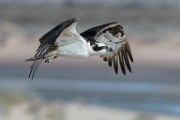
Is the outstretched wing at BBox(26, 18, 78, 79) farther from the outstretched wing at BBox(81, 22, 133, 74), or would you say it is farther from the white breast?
the outstretched wing at BBox(81, 22, 133, 74)

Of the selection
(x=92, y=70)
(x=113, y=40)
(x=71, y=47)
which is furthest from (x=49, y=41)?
(x=92, y=70)

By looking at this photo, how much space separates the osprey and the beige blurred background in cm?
613

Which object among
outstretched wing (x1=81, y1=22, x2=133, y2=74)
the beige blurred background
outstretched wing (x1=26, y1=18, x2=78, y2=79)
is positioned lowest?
outstretched wing (x1=26, y1=18, x2=78, y2=79)

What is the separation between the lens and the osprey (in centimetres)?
1327

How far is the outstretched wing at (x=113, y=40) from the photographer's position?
14.7 m

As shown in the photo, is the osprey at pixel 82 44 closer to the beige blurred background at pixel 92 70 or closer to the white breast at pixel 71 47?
the white breast at pixel 71 47

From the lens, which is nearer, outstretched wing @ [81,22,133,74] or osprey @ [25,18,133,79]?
osprey @ [25,18,133,79]

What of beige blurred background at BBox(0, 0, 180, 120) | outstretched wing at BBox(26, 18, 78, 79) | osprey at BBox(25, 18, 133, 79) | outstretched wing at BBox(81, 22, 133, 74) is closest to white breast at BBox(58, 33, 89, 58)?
osprey at BBox(25, 18, 133, 79)

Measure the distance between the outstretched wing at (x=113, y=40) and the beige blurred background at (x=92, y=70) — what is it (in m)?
6.07

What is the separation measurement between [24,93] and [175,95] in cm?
404

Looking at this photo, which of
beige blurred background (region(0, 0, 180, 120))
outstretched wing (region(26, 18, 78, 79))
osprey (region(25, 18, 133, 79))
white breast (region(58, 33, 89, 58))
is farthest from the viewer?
beige blurred background (region(0, 0, 180, 120))

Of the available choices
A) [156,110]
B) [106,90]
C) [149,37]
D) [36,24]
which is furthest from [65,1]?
[156,110]

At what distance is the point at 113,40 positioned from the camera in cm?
1516

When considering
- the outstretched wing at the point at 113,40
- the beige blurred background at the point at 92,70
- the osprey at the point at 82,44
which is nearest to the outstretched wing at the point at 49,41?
the osprey at the point at 82,44
